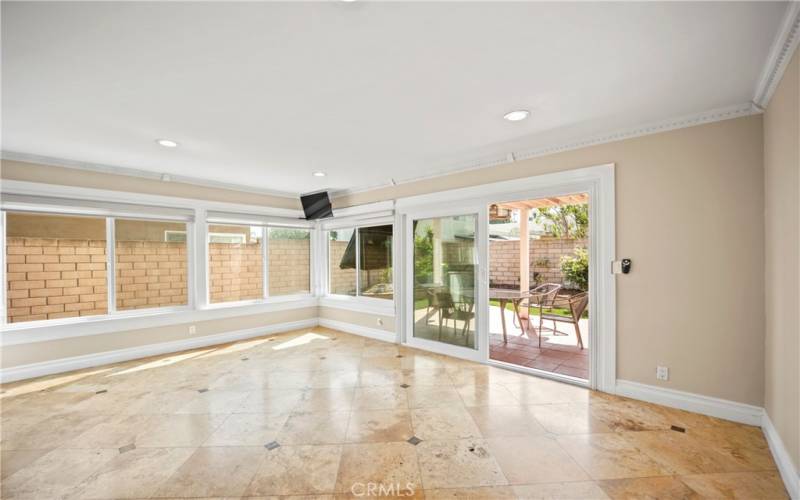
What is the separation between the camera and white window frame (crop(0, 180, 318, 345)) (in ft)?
10.9

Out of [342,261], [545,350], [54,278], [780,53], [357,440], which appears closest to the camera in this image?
[780,53]

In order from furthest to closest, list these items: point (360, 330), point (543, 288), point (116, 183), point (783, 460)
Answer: point (543, 288)
point (360, 330)
point (116, 183)
point (783, 460)

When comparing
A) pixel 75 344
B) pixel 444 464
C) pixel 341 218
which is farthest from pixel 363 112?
pixel 75 344

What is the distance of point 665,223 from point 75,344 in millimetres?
6111

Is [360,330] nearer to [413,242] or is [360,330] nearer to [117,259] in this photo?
[413,242]

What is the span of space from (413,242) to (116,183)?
3742mm

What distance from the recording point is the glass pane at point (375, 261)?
4926 mm

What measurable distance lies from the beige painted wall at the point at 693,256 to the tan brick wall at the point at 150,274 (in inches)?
206

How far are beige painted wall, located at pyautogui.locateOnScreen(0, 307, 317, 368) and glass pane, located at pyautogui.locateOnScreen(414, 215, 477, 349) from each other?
259 cm

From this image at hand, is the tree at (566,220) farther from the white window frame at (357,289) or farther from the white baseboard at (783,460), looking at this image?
the white baseboard at (783,460)

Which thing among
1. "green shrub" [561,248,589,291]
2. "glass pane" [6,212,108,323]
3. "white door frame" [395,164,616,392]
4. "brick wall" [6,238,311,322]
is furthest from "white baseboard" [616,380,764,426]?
"glass pane" [6,212,108,323]

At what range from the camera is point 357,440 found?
2.22m

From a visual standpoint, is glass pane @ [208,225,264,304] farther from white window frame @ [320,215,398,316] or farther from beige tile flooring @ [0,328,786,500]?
beige tile flooring @ [0,328,786,500]

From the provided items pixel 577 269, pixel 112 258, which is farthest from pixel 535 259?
pixel 112 258
